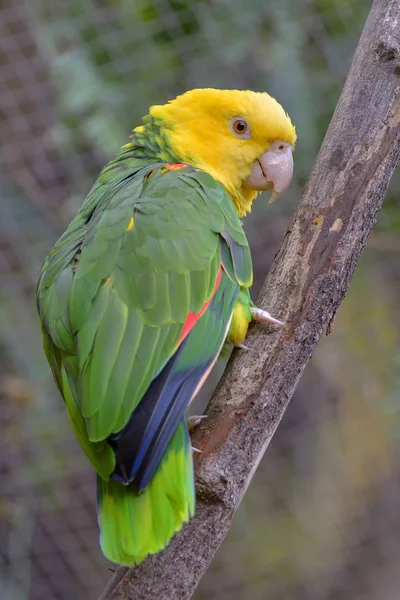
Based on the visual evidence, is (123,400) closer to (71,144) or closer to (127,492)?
(127,492)

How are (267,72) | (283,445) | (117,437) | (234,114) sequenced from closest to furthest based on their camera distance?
1. (117,437)
2. (234,114)
3. (267,72)
4. (283,445)

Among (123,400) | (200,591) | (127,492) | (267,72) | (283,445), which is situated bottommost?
(200,591)

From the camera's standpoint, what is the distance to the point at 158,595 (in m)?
1.12

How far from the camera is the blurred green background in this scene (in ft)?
7.66

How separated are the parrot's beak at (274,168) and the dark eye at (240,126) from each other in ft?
0.20

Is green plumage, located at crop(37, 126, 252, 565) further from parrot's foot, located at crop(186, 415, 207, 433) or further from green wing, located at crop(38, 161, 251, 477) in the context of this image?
parrot's foot, located at crop(186, 415, 207, 433)

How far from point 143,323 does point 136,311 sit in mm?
21

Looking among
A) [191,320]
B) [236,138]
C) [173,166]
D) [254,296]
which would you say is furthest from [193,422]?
[254,296]

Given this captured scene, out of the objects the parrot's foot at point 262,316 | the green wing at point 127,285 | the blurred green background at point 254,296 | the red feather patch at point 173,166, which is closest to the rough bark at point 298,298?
the parrot's foot at point 262,316

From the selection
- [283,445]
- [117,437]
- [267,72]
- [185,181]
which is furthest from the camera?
[283,445]

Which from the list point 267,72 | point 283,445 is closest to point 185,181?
point 267,72

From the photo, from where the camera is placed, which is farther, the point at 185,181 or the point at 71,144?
the point at 71,144

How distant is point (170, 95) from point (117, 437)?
1.57 m

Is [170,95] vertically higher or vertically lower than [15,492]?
higher
